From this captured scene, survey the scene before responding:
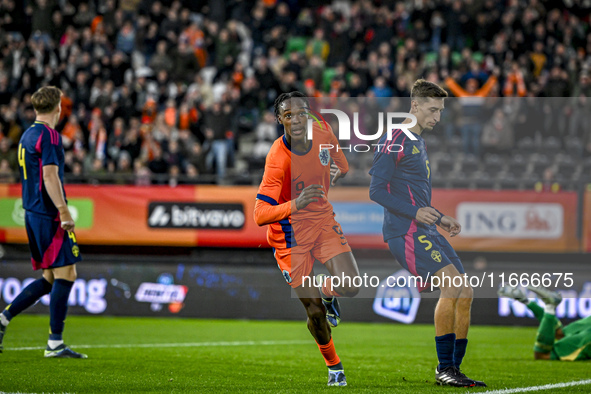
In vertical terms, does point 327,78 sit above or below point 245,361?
above

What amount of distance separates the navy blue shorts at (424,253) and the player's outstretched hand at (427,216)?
0.13 m

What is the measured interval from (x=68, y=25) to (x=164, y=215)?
7.75 metres

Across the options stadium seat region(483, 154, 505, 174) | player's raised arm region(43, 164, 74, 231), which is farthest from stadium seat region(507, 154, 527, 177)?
player's raised arm region(43, 164, 74, 231)

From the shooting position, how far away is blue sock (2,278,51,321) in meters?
7.70

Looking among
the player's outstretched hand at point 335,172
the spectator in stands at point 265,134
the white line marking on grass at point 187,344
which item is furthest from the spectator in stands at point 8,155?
the player's outstretched hand at point 335,172

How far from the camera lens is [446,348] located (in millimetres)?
6109

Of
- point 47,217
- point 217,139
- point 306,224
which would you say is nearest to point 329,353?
point 306,224

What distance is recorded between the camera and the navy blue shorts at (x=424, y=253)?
6164 millimetres

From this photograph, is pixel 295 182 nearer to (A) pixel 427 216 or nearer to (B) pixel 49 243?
(A) pixel 427 216

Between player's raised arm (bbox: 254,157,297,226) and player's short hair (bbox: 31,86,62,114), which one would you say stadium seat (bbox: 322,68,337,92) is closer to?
player's short hair (bbox: 31,86,62,114)

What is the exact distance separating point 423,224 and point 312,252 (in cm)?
93

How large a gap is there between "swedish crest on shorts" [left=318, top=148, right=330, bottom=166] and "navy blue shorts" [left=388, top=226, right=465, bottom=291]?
2.78ft

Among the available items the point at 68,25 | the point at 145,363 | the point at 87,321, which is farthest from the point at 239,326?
the point at 68,25

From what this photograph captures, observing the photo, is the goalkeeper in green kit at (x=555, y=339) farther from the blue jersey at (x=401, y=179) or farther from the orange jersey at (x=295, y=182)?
the orange jersey at (x=295, y=182)
